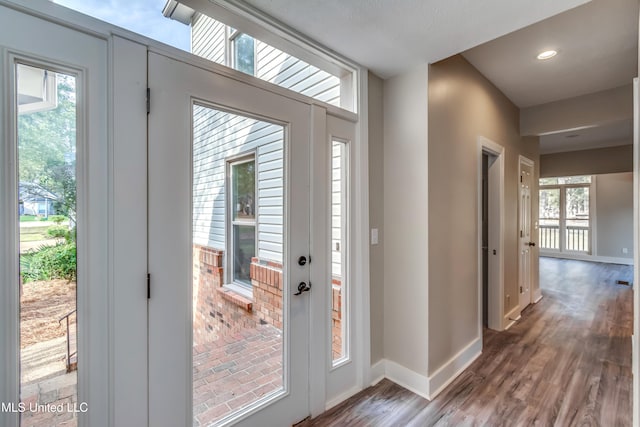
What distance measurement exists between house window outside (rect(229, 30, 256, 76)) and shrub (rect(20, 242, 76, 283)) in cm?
122

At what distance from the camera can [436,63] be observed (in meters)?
2.26

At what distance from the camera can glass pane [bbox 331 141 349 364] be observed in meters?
2.17

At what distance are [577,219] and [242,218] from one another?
10.2 m

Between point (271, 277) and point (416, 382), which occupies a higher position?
point (271, 277)

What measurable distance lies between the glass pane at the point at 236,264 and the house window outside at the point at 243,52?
1.03 feet

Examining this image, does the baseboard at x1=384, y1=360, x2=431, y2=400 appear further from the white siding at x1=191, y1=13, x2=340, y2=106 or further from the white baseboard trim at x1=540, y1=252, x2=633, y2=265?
the white baseboard trim at x1=540, y1=252, x2=633, y2=265

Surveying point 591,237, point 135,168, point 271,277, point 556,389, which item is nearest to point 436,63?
point 271,277

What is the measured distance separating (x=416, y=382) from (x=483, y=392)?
1.69 feet

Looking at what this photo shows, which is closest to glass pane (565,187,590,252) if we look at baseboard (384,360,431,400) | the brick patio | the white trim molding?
the white trim molding

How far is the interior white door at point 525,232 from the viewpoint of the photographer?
12.7 ft

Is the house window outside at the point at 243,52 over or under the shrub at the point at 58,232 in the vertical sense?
over

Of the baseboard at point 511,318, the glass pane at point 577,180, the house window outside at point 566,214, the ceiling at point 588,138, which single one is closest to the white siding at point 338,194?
the baseboard at point 511,318

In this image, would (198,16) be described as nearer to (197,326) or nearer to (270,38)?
(270,38)

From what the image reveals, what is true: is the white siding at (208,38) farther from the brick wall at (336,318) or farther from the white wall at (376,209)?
the brick wall at (336,318)
